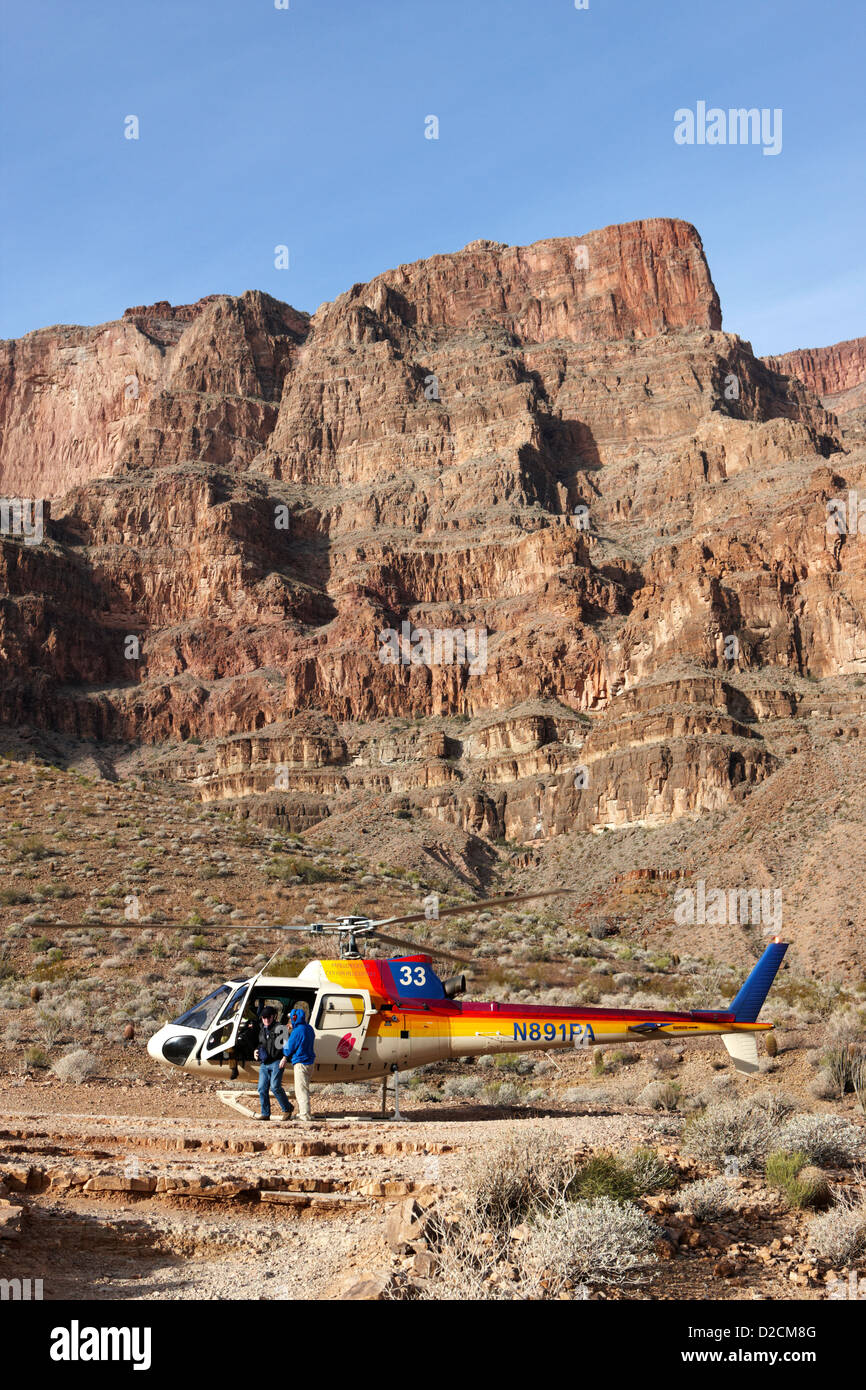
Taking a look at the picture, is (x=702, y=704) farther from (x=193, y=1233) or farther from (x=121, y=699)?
(x=193, y=1233)

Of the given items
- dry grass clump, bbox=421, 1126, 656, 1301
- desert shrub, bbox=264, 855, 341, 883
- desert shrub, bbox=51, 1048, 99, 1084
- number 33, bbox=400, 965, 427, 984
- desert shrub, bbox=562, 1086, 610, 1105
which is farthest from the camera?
desert shrub, bbox=264, 855, 341, 883

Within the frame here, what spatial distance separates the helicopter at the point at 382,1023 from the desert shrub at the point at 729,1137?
466cm

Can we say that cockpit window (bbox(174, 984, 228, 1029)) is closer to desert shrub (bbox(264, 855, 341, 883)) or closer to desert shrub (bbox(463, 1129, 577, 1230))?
desert shrub (bbox(463, 1129, 577, 1230))

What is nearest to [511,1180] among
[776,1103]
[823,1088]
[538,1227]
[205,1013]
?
[538,1227]

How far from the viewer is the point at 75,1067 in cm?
2014

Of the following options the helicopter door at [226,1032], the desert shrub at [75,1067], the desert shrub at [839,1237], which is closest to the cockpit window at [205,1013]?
the helicopter door at [226,1032]

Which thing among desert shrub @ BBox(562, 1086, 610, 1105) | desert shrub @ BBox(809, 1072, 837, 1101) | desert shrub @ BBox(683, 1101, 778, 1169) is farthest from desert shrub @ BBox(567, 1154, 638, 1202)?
desert shrub @ BBox(562, 1086, 610, 1105)

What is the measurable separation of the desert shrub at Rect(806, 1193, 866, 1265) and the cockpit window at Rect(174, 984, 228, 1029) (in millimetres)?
10155

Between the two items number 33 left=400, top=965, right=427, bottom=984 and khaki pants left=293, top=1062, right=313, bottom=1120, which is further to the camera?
number 33 left=400, top=965, right=427, bottom=984

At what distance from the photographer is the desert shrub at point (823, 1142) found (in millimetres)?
11438

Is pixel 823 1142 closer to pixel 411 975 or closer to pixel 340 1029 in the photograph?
pixel 411 975

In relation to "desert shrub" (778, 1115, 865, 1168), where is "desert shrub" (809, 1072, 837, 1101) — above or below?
below

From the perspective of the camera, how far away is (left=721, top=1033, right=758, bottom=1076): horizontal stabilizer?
17.5m

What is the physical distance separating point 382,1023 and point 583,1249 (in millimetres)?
9678
